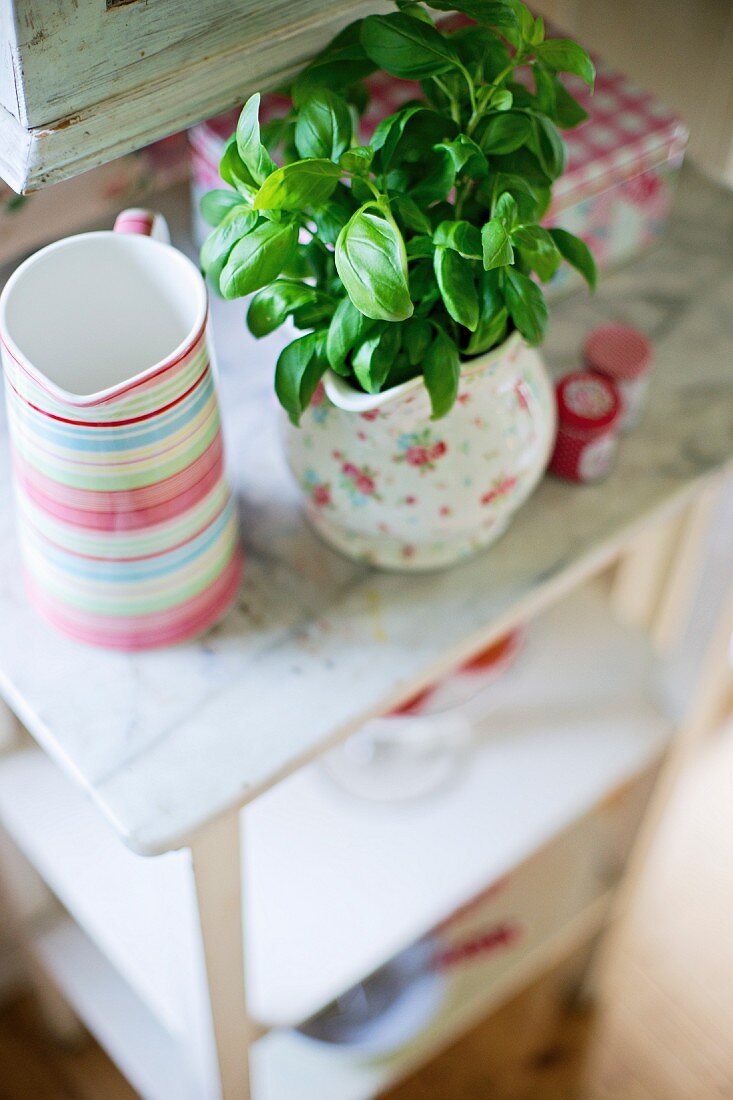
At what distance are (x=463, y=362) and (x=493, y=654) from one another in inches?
18.8

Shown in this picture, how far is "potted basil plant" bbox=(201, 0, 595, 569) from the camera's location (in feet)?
1.77

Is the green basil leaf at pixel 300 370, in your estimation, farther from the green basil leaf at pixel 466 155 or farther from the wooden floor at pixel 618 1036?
the wooden floor at pixel 618 1036

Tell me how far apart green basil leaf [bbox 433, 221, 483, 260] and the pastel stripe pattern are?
123 millimetres

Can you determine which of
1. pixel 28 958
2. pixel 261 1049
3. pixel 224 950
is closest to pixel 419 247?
pixel 224 950

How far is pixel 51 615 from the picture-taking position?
67 centimetres

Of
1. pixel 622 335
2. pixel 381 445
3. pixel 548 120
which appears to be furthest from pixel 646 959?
pixel 548 120

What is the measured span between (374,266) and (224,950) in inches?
16.6

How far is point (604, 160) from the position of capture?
0.80m

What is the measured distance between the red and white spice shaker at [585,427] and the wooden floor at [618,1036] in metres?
0.87

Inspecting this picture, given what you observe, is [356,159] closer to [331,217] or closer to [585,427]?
[331,217]

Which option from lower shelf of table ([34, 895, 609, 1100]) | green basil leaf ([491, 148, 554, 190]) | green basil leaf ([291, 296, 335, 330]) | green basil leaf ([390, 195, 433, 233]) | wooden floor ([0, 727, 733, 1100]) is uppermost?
green basil leaf ([491, 148, 554, 190])

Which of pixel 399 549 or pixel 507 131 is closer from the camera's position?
pixel 507 131

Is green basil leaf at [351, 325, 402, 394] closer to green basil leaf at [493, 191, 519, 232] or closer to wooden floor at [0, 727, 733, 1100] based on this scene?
green basil leaf at [493, 191, 519, 232]

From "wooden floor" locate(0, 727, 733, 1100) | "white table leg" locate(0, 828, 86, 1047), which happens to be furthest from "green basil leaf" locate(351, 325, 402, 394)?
"wooden floor" locate(0, 727, 733, 1100)
